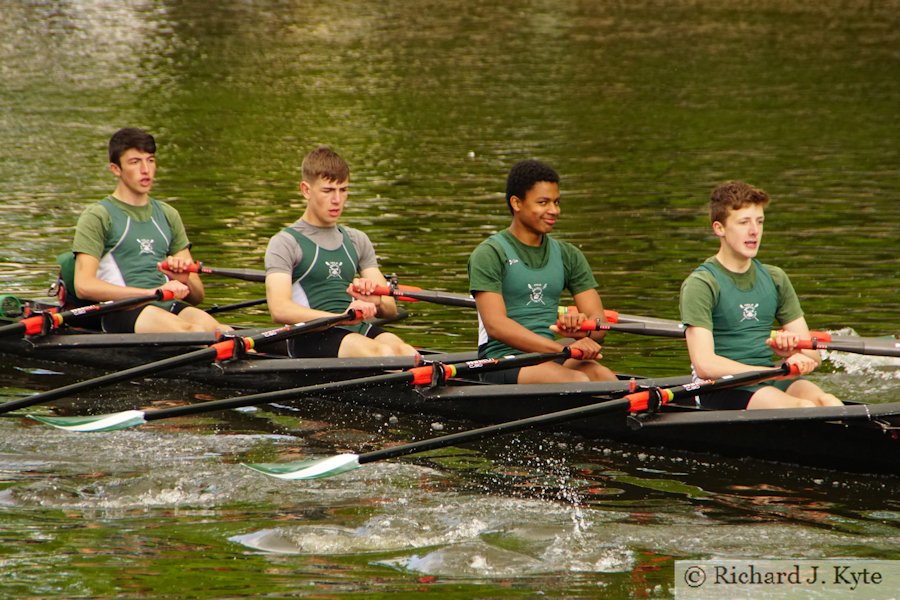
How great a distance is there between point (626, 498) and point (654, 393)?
609mm

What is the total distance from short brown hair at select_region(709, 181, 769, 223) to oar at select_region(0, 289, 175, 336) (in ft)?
13.7

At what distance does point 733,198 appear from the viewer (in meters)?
7.69

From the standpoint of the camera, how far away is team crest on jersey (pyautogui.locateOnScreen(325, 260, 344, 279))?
9602 millimetres

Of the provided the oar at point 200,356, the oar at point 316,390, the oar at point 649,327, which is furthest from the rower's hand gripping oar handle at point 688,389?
the oar at point 200,356

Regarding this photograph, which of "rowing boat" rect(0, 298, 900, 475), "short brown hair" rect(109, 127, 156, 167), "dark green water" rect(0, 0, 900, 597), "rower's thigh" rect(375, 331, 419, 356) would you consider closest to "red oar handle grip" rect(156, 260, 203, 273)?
"rowing boat" rect(0, 298, 900, 475)

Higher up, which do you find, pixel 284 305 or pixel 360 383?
pixel 284 305

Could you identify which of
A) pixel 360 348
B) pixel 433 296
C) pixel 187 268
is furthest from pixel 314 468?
pixel 187 268

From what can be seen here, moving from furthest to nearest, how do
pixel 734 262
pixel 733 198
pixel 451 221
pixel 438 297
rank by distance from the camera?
1. pixel 451 221
2. pixel 438 297
3. pixel 734 262
4. pixel 733 198

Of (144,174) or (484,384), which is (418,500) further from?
(144,174)

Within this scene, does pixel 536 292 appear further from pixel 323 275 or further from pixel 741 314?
pixel 323 275

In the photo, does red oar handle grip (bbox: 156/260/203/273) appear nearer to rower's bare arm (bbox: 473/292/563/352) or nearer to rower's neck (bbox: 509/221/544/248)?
rower's bare arm (bbox: 473/292/563/352)

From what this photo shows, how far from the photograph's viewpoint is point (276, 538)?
708cm

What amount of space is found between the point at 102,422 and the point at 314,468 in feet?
5.20

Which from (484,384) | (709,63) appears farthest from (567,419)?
(709,63)
